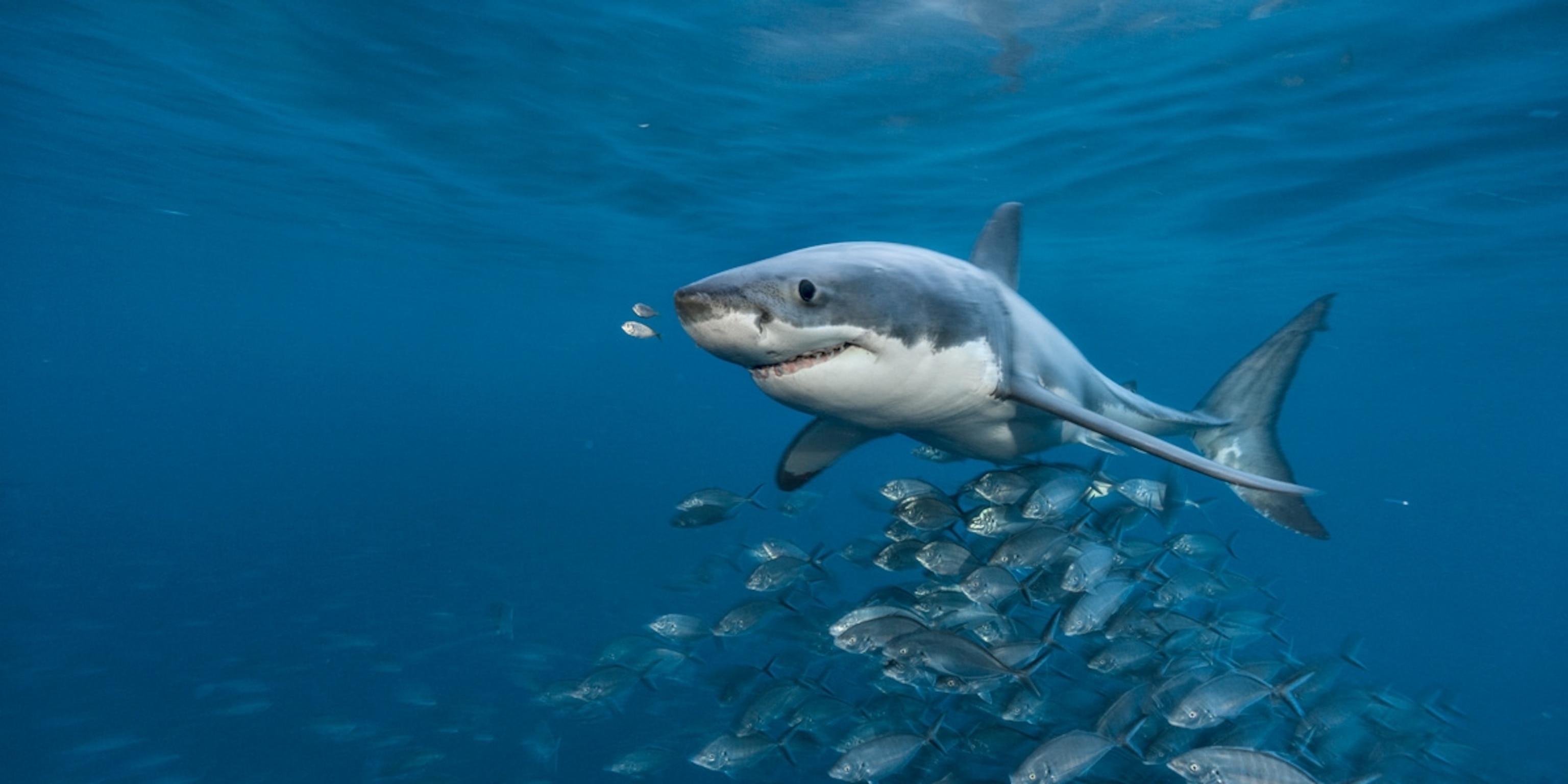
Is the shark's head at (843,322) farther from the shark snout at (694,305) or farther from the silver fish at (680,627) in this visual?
the silver fish at (680,627)

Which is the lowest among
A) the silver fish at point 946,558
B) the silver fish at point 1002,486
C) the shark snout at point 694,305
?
the silver fish at point 946,558

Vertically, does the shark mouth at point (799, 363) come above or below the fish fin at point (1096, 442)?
above

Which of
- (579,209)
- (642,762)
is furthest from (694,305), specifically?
(579,209)

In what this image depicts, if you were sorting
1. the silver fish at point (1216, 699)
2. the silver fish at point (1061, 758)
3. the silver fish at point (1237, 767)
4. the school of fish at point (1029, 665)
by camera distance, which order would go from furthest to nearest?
1. the school of fish at point (1029, 665)
2. the silver fish at point (1216, 699)
3. the silver fish at point (1061, 758)
4. the silver fish at point (1237, 767)

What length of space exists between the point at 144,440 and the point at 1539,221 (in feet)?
234

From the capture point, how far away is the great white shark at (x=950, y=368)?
9.56 ft

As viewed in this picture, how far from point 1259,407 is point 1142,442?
9.96ft

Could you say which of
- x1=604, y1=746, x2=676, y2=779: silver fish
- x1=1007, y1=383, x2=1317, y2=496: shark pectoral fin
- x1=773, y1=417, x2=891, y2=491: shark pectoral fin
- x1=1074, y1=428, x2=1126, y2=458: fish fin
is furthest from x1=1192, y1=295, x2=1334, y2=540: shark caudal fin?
x1=604, y1=746, x2=676, y2=779: silver fish

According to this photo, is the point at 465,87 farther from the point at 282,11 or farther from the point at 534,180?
the point at 534,180

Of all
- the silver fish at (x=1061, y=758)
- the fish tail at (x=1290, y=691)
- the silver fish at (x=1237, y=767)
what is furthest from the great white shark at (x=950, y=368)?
the silver fish at (x=1061, y=758)

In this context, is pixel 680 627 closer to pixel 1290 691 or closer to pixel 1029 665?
pixel 1029 665

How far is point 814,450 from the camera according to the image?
5.49 meters

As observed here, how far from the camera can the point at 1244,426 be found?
19.0 feet

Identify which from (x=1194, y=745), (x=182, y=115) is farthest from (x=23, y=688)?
(x=1194, y=745)
